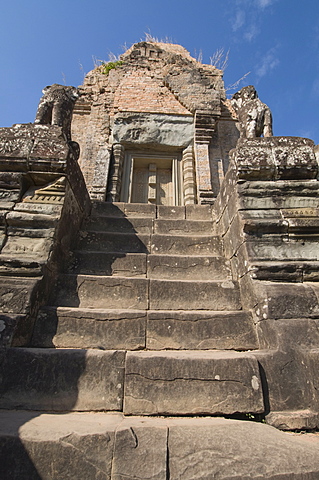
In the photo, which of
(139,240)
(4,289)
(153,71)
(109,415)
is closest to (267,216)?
(139,240)

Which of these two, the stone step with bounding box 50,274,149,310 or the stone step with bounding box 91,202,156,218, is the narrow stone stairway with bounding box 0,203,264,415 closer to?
the stone step with bounding box 50,274,149,310

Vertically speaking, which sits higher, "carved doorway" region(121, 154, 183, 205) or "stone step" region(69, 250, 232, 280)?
"carved doorway" region(121, 154, 183, 205)

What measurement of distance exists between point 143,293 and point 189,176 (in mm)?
5204

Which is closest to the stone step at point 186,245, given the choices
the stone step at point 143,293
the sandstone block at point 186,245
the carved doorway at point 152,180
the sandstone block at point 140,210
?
the sandstone block at point 186,245

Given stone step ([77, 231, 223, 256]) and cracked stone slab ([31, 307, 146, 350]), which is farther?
stone step ([77, 231, 223, 256])

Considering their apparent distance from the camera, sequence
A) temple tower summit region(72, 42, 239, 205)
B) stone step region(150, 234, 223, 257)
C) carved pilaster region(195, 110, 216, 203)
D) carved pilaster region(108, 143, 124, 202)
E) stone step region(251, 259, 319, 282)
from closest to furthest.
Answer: stone step region(251, 259, 319, 282), stone step region(150, 234, 223, 257), carved pilaster region(108, 143, 124, 202), carved pilaster region(195, 110, 216, 203), temple tower summit region(72, 42, 239, 205)

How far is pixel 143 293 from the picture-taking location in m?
2.86

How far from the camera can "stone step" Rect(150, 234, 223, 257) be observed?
146 inches

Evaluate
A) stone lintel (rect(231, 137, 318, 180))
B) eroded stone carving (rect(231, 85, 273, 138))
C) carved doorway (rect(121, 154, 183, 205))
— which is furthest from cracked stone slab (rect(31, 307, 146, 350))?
carved doorway (rect(121, 154, 183, 205))

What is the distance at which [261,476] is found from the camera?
138 cm

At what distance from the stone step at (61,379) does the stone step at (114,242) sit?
1.79 meters

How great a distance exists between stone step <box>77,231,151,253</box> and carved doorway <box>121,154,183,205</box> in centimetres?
352

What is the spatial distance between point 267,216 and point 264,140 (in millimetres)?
1163

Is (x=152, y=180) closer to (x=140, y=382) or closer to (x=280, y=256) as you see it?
(x=280, y=256)
